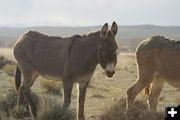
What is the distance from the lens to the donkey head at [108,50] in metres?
11.8

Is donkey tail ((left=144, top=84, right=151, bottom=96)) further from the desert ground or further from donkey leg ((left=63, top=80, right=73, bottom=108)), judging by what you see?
donkey leg ((left=63, top=80, right=73, bottom=108))

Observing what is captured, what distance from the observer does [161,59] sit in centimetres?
1432

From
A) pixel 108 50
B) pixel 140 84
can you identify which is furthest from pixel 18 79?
pixel 108 50

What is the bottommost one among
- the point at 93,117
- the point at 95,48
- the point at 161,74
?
the point at 93,117

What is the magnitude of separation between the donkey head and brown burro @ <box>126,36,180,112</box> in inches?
98.4

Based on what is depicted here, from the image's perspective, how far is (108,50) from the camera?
39.1 ft

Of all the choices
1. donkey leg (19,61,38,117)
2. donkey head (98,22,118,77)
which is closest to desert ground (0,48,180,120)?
donkey leg (19,61,38,117)

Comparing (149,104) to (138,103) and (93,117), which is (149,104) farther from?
(93,117)

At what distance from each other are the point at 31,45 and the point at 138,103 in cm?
375

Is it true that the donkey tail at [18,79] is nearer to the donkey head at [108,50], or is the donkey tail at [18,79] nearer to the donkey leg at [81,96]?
the donkey leg at [81,96]

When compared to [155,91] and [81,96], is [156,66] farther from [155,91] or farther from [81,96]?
[81,96]

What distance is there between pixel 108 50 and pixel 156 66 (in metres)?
2.83

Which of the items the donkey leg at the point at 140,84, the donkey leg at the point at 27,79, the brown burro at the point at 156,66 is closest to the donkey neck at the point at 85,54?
the donkey leg at the point at 27,79

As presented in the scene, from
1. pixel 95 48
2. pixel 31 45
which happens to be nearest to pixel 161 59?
pixel 95 48
